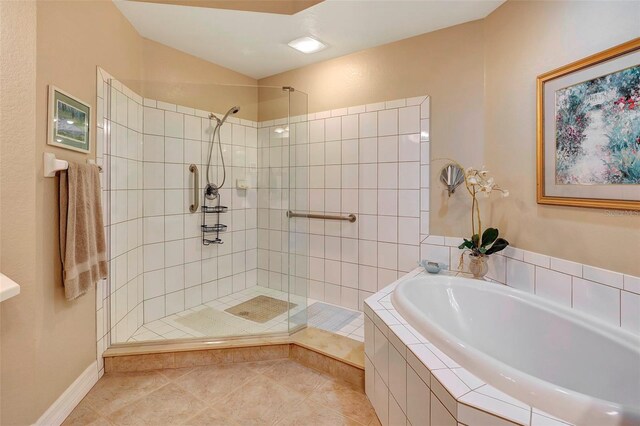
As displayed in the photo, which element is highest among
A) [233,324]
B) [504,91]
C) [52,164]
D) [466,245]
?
[504,91]

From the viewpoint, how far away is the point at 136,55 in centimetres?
224

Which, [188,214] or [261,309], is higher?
[188,214]

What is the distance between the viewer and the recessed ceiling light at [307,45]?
2.32 m

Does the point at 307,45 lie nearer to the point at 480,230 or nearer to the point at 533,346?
the point at 480,230

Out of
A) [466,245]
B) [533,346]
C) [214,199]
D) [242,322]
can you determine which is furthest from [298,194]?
[533,346]

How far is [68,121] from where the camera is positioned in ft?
5.01

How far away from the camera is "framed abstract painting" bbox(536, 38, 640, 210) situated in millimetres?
1261

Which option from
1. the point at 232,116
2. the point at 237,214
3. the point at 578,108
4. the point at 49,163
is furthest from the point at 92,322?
the point at 578,108

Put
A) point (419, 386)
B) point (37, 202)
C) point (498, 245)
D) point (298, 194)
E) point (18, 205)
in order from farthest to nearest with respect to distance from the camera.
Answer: point (298, 194)
point (498, 245)
point (37, 202)
point (18, 205)
point (419, 386)

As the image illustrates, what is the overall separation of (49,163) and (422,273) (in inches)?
87.1

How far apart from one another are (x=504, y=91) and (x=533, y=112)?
0.27 m

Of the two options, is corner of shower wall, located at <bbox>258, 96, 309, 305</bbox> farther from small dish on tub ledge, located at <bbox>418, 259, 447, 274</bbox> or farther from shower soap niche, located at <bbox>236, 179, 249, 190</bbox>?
small dish on tub ledge, located at <bbox>418, 259, 447, 274</bbox>

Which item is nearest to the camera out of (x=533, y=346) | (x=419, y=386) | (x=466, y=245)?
(x=419, y=386)

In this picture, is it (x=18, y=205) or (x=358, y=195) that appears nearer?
(x=18, y=205)
